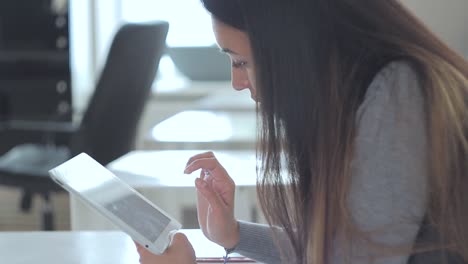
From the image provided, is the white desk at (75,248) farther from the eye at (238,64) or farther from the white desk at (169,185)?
the white desk at (169,185)

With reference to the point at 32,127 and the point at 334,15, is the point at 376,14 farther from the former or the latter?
the point at 32,127

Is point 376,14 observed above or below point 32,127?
above

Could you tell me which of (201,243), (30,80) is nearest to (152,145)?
(30,80)

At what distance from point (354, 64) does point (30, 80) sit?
2.19 meters

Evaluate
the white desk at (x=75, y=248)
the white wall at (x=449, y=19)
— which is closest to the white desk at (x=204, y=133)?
the white wall at (x=449, y=19)

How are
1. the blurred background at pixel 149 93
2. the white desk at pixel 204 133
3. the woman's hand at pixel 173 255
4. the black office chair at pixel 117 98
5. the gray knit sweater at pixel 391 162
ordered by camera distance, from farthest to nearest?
the black office chair at pixel 117 98 → the white desk at pixel 204 133 → the blurred background at pixel 149 93 → the woman's hand at pixel 173 255 → the gray knit sweater at pixel 391 162

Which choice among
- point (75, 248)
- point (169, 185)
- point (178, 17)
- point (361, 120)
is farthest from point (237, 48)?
point (178, 17)

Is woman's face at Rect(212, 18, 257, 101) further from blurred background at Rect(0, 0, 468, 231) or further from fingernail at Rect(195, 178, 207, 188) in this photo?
blurred background at Rect(0, 0, 468, 231)

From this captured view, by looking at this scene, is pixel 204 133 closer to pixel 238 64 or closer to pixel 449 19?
pixel 449 19

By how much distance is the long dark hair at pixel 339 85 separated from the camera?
2.65ft

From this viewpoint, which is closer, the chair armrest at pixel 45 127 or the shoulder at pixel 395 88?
the shoulder at pixel 395 88

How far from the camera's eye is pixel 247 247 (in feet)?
3.53

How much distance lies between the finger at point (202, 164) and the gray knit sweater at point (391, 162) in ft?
0.92

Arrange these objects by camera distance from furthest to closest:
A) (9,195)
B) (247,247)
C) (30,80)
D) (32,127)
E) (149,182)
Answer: (9,195)
(30,80)
(32,127)
(149,182)
(247,247)
